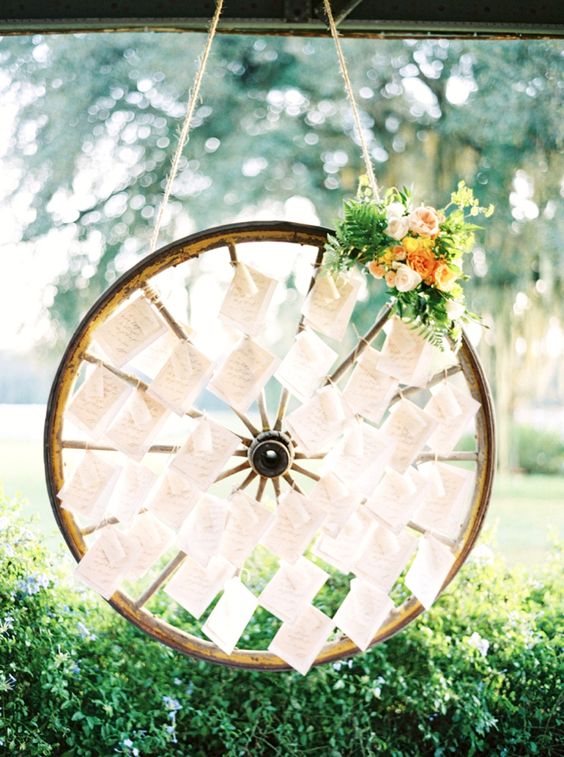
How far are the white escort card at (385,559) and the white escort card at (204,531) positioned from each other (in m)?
0.40

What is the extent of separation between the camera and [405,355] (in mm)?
2355

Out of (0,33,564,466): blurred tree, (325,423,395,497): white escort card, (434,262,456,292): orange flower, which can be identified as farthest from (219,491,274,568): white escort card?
(0,33,564,466): blurred tree

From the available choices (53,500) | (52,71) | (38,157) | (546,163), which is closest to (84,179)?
(38,157)

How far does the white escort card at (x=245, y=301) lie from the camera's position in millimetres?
2311

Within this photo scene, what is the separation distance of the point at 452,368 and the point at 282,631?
0.85 meters

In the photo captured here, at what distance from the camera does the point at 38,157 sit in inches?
228

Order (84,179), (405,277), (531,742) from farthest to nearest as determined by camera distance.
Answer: (84,179) → (531,742) → (405,277)

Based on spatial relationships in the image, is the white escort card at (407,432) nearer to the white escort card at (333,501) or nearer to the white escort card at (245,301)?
the white escort card at (333,501)

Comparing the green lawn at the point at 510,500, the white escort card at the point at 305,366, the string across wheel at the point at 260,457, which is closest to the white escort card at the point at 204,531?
the string across wheel at the point at 260,457

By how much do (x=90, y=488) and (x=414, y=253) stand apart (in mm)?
1007

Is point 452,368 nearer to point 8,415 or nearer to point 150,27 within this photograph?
point 150,27

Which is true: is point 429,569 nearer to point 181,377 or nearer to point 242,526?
point 242,526

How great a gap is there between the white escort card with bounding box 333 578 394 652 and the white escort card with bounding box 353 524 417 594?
3cm

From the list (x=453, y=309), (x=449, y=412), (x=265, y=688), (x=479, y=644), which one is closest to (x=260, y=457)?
(x=449, y=412)
